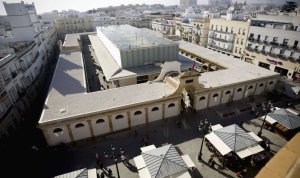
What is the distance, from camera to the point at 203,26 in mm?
71875

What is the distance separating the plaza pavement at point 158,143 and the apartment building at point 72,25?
97363mm

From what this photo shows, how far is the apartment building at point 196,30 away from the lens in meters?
72.2

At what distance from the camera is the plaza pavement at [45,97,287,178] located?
73.5ft

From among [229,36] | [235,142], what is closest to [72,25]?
[229,36]

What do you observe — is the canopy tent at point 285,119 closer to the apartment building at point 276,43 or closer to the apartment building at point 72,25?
the apartment building at point 276,43

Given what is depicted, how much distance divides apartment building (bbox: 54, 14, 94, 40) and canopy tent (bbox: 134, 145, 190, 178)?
105 m

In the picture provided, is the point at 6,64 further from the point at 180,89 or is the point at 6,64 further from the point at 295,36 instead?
the point at 295,36

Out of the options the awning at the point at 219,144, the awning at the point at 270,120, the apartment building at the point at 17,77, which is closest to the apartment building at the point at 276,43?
the awning at the point at 270,120

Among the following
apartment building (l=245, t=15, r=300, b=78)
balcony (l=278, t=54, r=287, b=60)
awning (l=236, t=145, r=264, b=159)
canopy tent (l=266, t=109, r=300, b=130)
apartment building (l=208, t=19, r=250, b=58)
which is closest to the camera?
awning (l=236, t=145, r=264, b=159)

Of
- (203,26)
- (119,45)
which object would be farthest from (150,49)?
(203,26)

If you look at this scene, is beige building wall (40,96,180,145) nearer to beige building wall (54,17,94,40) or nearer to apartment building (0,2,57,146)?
apartment building (0,2,57,146)

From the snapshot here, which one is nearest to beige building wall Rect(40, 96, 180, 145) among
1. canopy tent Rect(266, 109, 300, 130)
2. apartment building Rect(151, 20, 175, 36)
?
canopy tent Rect(266, 109, 300, 130)

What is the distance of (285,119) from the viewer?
87.8 feet

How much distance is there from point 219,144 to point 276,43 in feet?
128
